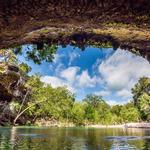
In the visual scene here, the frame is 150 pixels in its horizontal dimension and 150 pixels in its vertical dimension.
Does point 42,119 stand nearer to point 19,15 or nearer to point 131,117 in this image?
point 131,117

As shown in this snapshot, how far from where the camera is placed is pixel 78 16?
457 inches

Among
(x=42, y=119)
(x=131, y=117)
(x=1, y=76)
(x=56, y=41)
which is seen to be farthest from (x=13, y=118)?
(x=56, y=41)

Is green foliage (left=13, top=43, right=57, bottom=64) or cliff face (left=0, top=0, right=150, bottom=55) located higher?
green foliage (left=13, top=43, right=57, bottom=64)

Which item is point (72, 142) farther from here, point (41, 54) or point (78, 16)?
point (78, 16)

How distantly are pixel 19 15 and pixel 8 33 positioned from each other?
3176 mm

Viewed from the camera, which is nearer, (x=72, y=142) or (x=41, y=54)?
(x=41, y=54)

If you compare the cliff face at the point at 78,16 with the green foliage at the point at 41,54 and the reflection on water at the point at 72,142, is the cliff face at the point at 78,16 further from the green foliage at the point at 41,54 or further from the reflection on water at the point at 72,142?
the reflection on water at the point at 72,142

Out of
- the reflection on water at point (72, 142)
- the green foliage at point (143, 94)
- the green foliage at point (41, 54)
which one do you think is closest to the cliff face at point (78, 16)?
the green foliage at point (41, 54)

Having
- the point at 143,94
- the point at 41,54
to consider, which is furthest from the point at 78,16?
the point at 143,94

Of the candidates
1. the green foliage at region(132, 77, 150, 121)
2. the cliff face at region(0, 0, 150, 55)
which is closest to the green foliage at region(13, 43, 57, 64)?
the cliff face at region(0, 0, 150, 55)

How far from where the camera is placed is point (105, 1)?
31.0 ft

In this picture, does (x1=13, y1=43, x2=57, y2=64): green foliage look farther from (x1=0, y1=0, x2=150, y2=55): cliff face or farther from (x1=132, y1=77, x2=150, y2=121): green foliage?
(x1=132, y1=77, x2=150, y2=121): green foliage

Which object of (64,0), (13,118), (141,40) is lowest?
(64,0)

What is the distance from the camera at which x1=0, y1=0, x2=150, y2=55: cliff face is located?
9602 mm
